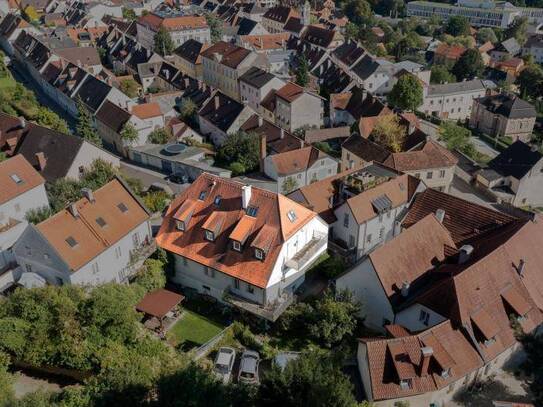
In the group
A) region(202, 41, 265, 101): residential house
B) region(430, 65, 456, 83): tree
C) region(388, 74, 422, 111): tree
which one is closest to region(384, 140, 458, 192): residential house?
region(388, 74, 422, 111): tree

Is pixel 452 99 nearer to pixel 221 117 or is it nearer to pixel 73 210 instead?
pixel 221 117

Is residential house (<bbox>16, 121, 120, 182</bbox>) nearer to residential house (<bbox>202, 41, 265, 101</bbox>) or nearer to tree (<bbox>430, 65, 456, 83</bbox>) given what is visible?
residential house (<bbox>202, 41, 265, 101</bbox>)

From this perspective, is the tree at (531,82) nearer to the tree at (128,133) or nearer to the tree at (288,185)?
the tree at (288,185)

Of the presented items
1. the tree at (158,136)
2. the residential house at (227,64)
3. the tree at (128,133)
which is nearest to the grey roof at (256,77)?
the residential house at (227,64)

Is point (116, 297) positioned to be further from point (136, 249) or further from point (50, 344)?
point (136, 249)

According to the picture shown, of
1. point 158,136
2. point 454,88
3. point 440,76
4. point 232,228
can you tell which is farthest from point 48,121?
point 440,76

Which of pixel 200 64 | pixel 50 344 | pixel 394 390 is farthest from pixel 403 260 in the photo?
pixel 200 64
